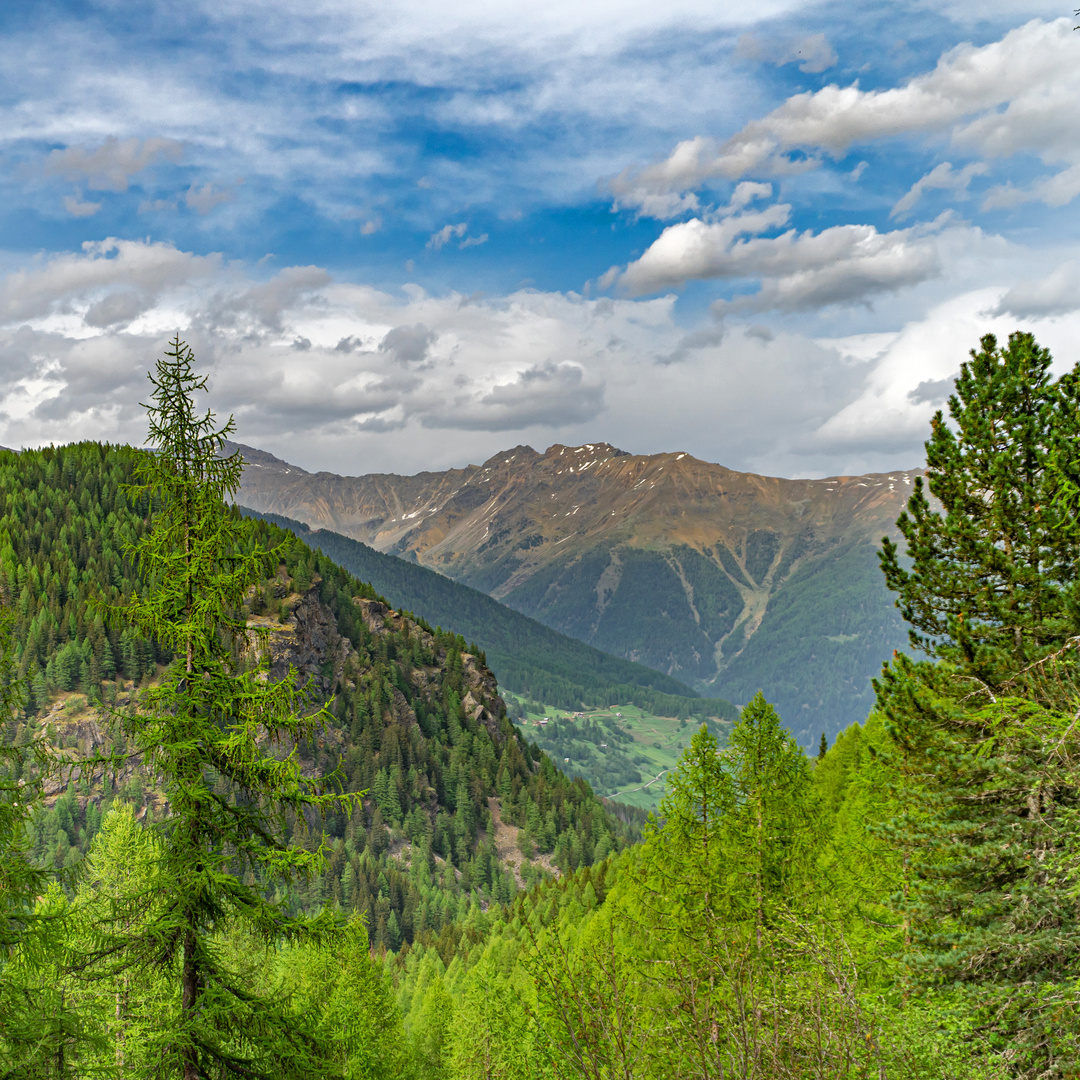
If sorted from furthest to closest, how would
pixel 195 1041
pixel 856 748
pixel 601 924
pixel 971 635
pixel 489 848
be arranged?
1. pixel 489 848
2. pixel 856 748
3. pixel 601 924
4. pixel 971 635
5. pixel 195 1041

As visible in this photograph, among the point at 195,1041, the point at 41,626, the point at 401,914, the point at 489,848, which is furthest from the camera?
the point at 489,848

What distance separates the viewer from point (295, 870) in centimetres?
1448

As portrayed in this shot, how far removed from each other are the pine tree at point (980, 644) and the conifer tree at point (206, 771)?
13494mm

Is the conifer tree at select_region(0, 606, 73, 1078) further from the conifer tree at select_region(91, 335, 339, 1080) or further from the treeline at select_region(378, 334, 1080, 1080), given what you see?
the treeline at select_region(378, 334, 1080, 1080)

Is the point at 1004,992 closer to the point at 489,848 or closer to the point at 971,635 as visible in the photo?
the point at 971,635

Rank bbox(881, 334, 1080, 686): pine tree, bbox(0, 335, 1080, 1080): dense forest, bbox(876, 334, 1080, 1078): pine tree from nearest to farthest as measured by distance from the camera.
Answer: bbox(0, 335, 1080, 1080): dense forest < bbox(876, 334, 1080, 1078): pine tree < bbox(881, 334, 1080, 686): pine tree

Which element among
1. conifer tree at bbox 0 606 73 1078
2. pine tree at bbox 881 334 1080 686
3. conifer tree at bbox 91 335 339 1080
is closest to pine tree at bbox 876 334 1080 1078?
pine tree at bbox 881 334 1080 686

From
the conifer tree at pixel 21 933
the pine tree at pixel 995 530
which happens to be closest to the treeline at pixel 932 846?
the pine tree at pixel 995 530

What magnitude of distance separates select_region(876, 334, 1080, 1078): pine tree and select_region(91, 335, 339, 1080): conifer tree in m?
13.5

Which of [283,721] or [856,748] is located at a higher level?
[283,721]

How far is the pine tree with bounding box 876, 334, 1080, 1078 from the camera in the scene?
1731cm

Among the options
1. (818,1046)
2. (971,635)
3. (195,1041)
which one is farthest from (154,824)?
(971,635)

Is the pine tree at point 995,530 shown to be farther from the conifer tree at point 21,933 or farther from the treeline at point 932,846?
the conifer tree at point 21,933

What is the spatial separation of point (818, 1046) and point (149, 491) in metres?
14.0
